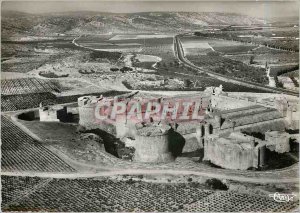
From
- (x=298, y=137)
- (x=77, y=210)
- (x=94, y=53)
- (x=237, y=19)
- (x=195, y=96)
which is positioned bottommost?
(x=77, y=210)

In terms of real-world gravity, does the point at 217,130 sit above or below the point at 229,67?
below

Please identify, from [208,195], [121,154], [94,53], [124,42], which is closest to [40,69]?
[94,53]

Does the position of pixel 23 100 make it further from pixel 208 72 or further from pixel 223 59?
pixel 223 59

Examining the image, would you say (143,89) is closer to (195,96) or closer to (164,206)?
(195,96)

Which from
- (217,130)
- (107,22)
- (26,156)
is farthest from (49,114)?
(217,130)

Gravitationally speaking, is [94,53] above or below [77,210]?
above

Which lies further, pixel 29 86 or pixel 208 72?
pixel 29 86
